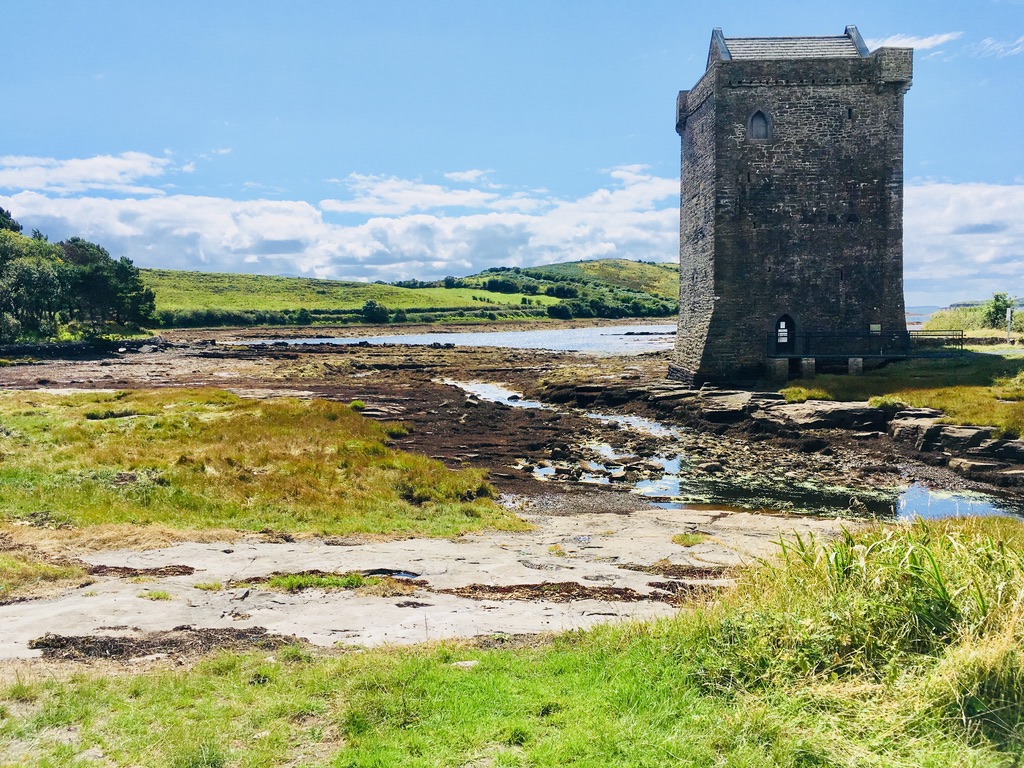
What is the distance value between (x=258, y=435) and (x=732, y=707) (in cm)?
2187

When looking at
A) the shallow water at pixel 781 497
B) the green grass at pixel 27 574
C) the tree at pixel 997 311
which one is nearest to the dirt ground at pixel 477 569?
the green grass at pixel 27 574

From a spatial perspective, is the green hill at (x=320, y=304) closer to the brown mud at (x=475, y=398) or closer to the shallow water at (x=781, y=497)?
the brown mud at (x=475, y=398)

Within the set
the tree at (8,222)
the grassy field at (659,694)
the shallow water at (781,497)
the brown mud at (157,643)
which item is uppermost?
the tree at (8,222)

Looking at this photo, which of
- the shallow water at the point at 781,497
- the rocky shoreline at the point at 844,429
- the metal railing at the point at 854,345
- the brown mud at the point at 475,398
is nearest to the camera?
the shallow water at the point at 781,497

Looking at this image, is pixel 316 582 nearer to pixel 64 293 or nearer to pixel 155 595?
pixel 155 595

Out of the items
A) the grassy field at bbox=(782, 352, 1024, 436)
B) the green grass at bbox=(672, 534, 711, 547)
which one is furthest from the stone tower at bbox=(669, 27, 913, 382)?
the green grass at bbox=(672, 534, 711, 547)

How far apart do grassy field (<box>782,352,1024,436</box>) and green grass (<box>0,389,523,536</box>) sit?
1840 centimetres

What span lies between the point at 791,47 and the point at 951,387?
20.4 m

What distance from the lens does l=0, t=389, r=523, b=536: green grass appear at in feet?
55.1

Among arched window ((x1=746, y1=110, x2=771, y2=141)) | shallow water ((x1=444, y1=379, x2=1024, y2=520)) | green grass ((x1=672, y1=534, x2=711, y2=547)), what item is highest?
arched window ((x1=746, y1=110, x2=771, y2=141))

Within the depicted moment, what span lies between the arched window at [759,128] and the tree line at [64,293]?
247 ft

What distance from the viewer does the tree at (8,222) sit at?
456 feet

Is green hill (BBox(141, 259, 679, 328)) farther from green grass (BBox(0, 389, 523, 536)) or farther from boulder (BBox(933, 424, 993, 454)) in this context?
boulder (BBox(933, 424, 993, 454))

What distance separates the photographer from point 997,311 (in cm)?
5712
